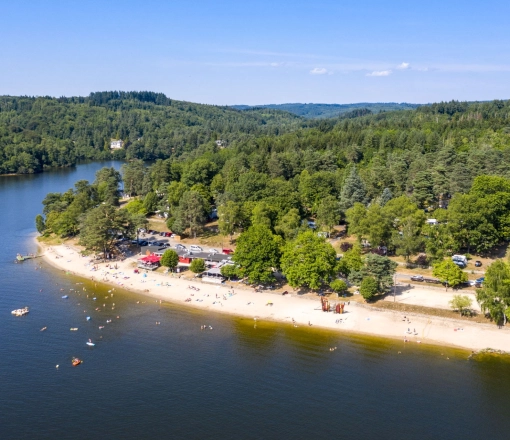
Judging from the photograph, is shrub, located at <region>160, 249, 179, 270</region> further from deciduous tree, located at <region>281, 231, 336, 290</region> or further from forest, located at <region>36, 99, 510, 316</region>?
deciduous tree, located at <region>281, 231, 336, 290</region>

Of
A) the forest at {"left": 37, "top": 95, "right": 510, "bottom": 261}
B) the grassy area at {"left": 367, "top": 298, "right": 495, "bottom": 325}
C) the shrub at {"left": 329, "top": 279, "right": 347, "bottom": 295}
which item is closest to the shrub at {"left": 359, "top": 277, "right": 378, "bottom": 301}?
the grassy area at {"left": 367, "top": 298, "right": 495, "bottom": 325}

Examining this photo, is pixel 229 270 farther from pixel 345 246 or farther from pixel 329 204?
pixel 329 204

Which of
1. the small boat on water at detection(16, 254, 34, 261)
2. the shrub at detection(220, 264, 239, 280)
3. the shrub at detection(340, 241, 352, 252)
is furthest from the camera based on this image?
the small boat on water at detection(16, 254, 34, 261)

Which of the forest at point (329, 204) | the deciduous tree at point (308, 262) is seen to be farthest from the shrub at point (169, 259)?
the deciduous tree at point (308, 262)

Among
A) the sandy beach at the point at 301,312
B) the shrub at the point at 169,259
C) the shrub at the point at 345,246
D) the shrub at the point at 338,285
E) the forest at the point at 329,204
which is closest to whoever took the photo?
the sandy beach at the point at 301,312

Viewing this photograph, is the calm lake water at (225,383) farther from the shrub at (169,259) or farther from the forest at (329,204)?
the forest at (329,204)

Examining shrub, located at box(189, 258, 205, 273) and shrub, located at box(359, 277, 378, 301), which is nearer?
shrub, located at box(359, 277, 378, 301)

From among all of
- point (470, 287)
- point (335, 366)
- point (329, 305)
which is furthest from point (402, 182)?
point (335, 366)
